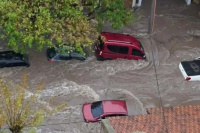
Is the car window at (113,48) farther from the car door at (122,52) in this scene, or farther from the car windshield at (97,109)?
the car windshield at (97,109)

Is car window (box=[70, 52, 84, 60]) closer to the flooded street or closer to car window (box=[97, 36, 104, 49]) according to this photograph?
the flooded street

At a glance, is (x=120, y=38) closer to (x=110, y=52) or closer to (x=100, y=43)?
(x=110, y=52)

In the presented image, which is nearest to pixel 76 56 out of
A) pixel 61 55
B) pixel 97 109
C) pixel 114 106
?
pixel 61 55

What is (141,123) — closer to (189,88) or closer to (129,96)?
(129,96)

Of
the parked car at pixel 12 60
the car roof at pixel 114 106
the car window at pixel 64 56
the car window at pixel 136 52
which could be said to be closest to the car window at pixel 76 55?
the car window at pixel 64 56

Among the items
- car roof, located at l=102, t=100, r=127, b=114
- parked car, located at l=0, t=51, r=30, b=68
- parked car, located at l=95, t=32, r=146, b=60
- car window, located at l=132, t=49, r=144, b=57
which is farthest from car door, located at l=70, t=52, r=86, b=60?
car roof, located at l=102, t=100, r=127, b=114

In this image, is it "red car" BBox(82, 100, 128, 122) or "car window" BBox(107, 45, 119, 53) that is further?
"car window" BBox(107, 45, 119, 53)

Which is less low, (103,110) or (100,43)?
(100,43)
